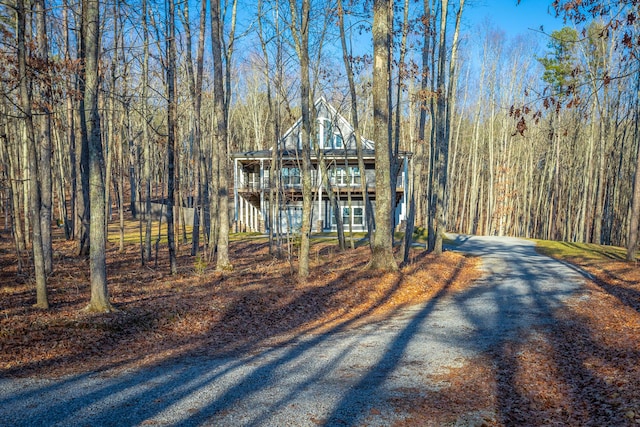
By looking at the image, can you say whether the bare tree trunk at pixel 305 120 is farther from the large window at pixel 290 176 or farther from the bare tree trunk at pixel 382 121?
the large window at pixel 290 176

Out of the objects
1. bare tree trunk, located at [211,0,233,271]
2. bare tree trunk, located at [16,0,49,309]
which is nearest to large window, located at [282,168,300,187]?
bare tree trunk, located at [211,0,233,271]

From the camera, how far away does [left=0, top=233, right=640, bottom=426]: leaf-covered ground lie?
5.50 metres

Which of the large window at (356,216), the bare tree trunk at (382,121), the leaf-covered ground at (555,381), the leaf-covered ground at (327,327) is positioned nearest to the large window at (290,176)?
the large window at (356,216)

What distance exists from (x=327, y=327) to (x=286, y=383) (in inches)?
163

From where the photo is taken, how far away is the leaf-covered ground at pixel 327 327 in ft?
18.0

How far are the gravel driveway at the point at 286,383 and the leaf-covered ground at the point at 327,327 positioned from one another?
47 cm

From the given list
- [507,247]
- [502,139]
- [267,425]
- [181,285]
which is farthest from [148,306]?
[502,139]

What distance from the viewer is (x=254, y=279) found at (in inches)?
584

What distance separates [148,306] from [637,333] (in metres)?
9.49

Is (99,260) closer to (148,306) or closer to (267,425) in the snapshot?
(148,306)

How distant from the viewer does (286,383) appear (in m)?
6.14

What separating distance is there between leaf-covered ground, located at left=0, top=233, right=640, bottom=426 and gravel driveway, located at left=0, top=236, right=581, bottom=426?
0.47m

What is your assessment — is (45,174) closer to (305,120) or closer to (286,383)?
(305,120)

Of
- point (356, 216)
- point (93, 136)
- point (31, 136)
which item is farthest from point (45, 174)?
point (356, 216)
